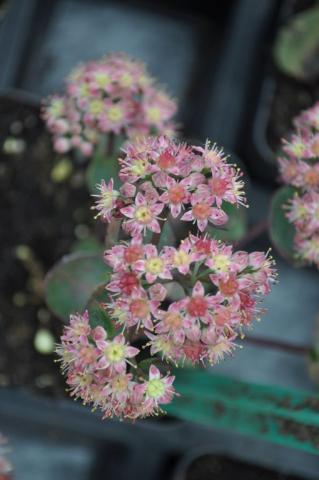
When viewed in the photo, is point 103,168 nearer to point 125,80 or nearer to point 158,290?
point 125,80

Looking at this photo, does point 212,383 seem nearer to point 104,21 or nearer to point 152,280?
point 152,280

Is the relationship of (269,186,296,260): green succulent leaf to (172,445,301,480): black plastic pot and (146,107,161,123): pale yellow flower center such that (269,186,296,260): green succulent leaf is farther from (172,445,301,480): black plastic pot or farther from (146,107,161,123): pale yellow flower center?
(172,445,301,480): black plastic pot

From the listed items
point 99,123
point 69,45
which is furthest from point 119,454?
point 69,45

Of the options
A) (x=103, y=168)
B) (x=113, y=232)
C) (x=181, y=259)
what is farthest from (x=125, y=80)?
(x=181, y=259)

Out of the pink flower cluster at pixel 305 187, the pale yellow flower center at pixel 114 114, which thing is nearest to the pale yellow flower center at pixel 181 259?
the pink flower cluster at pixel 305 187

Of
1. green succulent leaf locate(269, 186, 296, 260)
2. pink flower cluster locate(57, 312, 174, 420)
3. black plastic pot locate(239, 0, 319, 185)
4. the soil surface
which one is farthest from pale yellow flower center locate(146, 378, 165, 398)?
black plastic pot locate(239, 0, 319, 185)

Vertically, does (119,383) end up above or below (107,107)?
below
